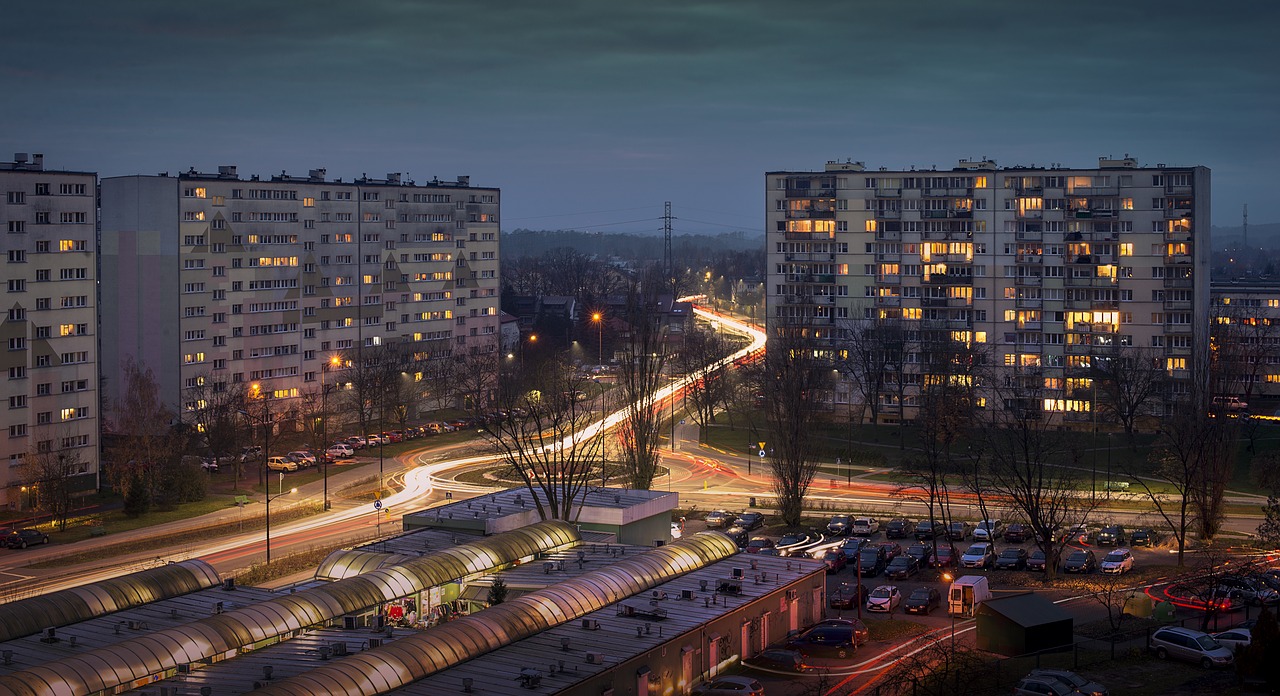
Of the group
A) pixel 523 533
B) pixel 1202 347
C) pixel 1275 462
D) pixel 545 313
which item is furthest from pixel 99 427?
pixel 545 313

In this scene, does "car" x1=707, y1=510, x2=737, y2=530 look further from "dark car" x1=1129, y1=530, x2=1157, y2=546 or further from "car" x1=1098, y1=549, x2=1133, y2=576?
"dark car" x1=1129, y1=530, x2=1157, y2=546

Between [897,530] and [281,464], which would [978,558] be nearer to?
[897,530]

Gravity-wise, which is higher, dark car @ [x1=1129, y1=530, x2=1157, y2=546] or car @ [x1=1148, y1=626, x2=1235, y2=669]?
car @ [x1=1148, y1=626, x2=1235, y2=669]

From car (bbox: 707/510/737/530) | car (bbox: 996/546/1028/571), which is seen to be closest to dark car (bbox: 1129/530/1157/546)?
car (bbox: 996/546/1028/571)

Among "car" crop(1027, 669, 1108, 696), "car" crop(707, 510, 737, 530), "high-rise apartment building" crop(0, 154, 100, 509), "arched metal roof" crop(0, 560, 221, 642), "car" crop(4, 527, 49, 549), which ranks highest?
"high-rise apartment building" crop(0, 154, 100, 509)

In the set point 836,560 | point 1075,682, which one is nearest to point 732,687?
point 1075,682

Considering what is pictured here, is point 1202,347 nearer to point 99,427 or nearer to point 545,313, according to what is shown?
point 99,427
